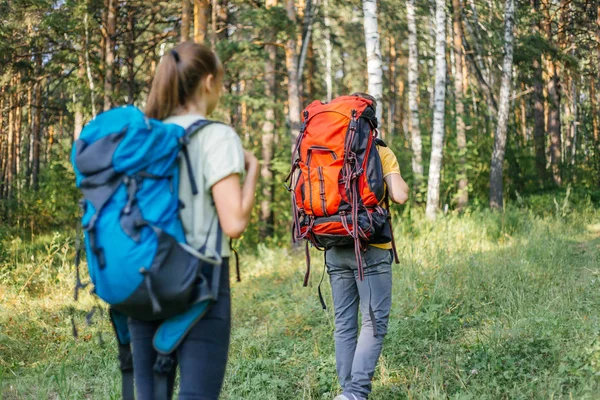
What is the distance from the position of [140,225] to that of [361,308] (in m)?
2.11

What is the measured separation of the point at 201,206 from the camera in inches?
83.4

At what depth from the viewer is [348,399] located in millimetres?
3686

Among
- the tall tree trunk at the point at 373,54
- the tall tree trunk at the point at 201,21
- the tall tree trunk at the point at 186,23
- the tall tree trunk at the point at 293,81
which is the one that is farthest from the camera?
the tall tree trunk at the point at 186,23

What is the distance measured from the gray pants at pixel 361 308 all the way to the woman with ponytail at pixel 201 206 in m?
1.69

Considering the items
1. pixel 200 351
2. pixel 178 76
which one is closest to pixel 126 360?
pixel 200 351

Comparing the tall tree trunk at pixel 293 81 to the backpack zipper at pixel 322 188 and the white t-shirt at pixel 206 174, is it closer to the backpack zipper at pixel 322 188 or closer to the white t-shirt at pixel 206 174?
the backpack zipper at pixel 322 188

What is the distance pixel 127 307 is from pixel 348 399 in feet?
6.75

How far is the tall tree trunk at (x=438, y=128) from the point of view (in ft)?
39.9

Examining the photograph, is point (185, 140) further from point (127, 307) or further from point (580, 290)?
point (580, 290)

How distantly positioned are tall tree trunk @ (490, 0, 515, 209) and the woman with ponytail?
13.0 metres

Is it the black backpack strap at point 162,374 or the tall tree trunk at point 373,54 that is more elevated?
the tall tree trunk at point 373,54

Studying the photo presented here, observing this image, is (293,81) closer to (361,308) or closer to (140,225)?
(361,308)

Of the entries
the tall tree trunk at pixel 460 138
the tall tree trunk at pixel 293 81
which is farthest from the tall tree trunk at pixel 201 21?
the tall tree trunk at pixel 460 138

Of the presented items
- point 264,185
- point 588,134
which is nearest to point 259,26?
point 264,185
